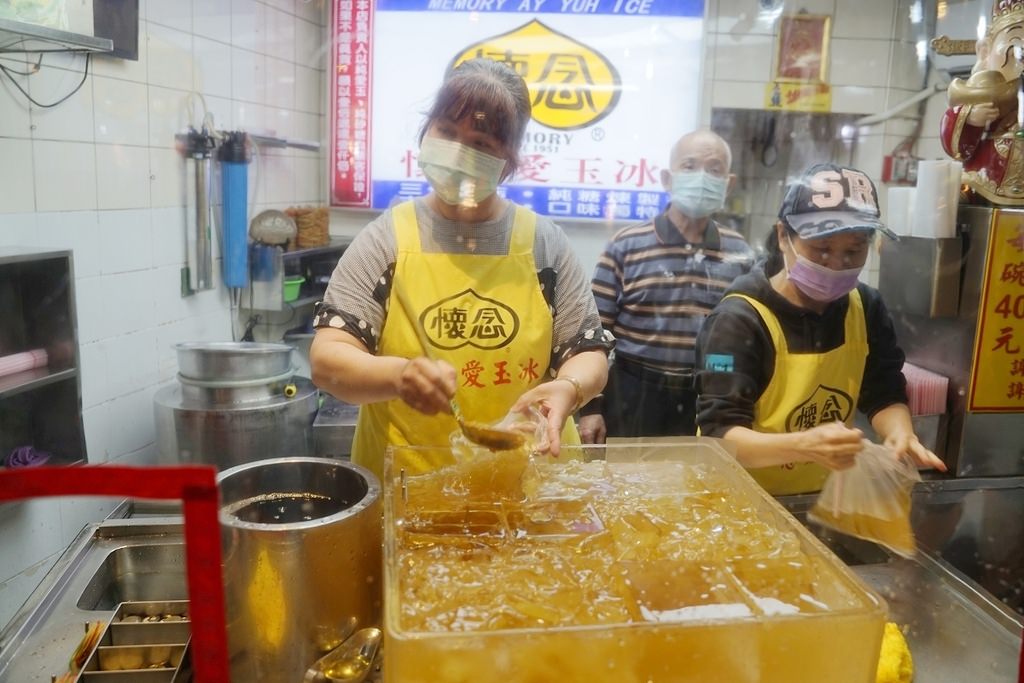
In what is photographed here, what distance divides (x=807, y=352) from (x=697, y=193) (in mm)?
539

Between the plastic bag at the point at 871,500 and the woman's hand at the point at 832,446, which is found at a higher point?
the woman's hand at the point at 832,446

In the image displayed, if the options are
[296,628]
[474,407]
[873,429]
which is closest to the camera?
[296,628]

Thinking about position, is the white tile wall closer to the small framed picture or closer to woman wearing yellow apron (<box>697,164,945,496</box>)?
woman wearing yellow apron (<box>697,164,945,496</box>)

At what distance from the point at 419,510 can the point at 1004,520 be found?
1064 mm

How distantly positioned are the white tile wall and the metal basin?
224 mm

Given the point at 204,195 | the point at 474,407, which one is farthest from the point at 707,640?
the point at 204,195

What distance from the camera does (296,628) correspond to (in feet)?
2.31

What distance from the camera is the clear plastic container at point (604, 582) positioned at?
57cm

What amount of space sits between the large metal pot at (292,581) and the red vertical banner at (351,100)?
0.60m

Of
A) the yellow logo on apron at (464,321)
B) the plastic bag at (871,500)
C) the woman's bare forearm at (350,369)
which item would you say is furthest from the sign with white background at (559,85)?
the plastic bag at (871,500)

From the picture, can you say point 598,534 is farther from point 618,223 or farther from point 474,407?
point 618,223

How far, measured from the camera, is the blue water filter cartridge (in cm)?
117

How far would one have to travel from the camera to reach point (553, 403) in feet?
3.14

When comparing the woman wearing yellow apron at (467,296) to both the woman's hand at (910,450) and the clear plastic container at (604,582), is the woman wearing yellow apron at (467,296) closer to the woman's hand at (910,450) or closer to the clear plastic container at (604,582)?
the clear plastic container at (604,582)
